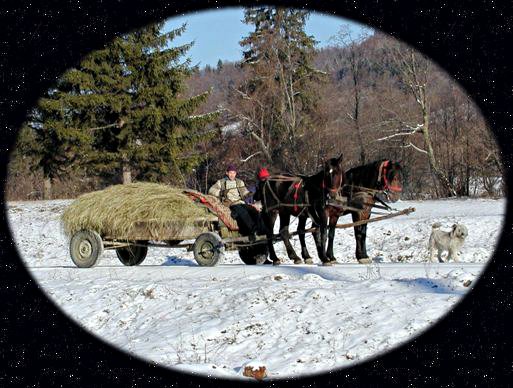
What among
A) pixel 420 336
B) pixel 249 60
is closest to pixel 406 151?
pixel 249 60

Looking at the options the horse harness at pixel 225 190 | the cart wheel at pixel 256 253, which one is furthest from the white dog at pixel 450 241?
the horse harness at pixel 225 190

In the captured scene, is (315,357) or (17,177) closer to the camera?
(315,357)

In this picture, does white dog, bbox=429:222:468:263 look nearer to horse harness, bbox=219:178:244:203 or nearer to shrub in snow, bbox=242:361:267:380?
horse harness, bbox=219:178:244:203

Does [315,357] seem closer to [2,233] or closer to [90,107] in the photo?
[2,233]

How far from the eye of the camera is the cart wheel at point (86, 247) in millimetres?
14352

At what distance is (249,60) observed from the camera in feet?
117

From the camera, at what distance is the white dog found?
1434 cm

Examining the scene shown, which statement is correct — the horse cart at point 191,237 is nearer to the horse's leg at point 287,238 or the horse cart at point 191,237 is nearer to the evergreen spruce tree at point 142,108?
the horse's leg at point 287,238

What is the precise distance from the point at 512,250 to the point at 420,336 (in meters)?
2.12

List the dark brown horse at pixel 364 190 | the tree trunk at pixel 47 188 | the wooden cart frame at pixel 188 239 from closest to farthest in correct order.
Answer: the dark brown horse at pixel 364 190
the wooden cart frame at pixel 188 239
the tree trunk at pixel 47 188

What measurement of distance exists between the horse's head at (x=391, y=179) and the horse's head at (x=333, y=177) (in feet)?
2.63

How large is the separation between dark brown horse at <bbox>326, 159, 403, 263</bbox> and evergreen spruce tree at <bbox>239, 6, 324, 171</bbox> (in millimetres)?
19736

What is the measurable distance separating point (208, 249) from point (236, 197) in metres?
1.52

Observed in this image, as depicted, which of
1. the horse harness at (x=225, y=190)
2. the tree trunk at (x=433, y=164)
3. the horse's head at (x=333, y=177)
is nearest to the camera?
the horse's head at (x=333, y=177)
